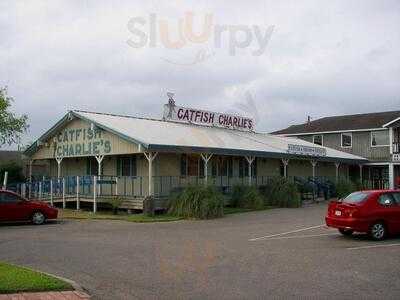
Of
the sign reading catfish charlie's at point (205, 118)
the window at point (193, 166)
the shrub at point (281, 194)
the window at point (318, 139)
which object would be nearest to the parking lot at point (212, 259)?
the shrub at point (281, 194)

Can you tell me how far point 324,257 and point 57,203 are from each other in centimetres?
1997

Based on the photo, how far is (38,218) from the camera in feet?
70.5

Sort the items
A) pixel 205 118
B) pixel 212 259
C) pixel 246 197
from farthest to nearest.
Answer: pixel 205 118 → pixel 246 197 → pixel 212 259

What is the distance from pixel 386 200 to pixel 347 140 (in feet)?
98.7

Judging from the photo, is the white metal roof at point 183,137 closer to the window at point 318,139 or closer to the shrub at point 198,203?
the shrub at point 198,203

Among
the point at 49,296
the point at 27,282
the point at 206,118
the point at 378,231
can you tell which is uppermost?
the point at 206,118

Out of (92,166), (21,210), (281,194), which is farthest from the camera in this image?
(92,166)

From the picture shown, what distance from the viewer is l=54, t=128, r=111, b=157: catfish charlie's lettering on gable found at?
1101 inches

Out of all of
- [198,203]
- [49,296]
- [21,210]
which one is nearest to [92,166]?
[198,203]

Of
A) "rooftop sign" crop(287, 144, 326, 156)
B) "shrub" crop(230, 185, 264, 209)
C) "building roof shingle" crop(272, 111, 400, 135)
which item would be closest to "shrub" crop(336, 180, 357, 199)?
"rooftop sign" crop(287, 144, 326, 156)

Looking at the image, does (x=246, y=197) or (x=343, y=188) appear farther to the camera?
(x=343, y=188)

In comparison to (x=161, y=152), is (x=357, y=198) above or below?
below

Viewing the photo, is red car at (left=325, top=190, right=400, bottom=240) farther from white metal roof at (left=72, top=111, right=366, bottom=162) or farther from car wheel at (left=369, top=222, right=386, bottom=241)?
white metal roof at (left=72, top=111, right=366, bottom=162)

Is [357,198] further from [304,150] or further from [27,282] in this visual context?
[304,150]
